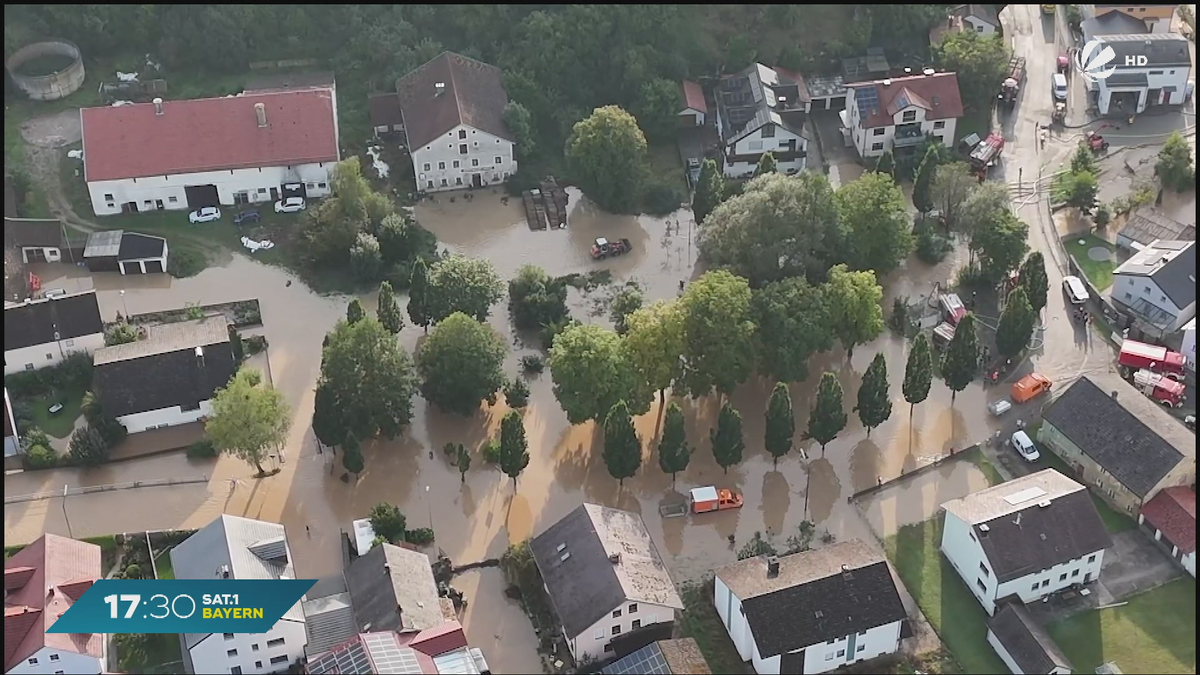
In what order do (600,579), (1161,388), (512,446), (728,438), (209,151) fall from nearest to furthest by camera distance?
(600,579)
(512,446)
(728,438)
(1161,388)
(209,151)

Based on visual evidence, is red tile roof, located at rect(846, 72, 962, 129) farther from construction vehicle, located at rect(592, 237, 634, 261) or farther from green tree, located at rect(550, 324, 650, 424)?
green tree, located at rect(550, 324, 650, 424)

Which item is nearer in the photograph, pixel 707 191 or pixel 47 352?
pixel 47 352

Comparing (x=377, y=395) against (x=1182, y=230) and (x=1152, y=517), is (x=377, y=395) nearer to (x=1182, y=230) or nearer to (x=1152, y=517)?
(x=1152, y=517)

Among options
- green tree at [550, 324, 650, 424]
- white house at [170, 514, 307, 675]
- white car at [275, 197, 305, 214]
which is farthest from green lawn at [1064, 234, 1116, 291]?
white house at [170, 514, 307, 675]

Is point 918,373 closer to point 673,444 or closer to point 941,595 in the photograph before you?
point 941,595

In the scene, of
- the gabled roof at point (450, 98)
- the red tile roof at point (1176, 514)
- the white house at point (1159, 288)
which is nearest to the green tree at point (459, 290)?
the gabled roof at point (450, 98)

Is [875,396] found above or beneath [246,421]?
beneath

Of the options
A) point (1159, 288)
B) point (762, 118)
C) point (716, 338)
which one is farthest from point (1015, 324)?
point (762, 118)
